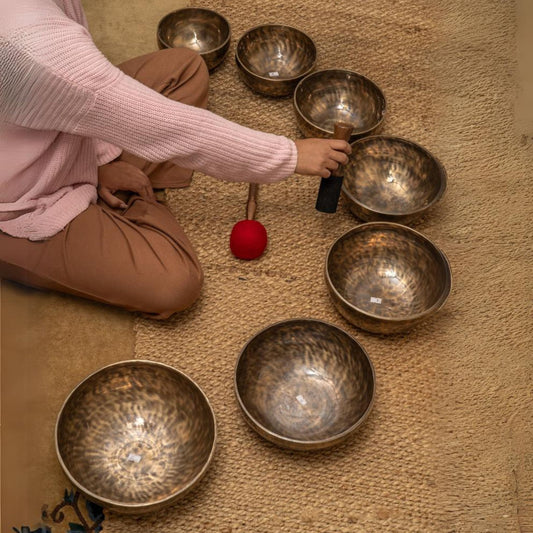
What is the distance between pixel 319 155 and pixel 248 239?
0.82 ft

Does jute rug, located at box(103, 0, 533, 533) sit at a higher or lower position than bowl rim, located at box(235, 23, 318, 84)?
lower

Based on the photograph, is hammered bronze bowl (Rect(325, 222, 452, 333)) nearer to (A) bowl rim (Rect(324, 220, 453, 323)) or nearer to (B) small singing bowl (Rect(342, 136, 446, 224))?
(A) bowl rim (Rect(324, 220, 453, 323))

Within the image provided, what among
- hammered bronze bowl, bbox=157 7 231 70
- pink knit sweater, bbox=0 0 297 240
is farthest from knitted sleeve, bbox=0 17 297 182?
hammered bronze bowl, bbox=157 7 231 70

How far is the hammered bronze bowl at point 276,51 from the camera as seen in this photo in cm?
210

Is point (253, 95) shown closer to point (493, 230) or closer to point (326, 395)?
point (493, 230)

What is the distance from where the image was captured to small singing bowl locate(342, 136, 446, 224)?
70.0 inches

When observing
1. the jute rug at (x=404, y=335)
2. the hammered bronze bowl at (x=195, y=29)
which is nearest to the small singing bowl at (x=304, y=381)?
the jute rug at (x=404, y=335)

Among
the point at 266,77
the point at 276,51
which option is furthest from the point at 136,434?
the point at 276,51

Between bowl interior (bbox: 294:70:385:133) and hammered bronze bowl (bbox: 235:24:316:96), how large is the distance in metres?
0.07

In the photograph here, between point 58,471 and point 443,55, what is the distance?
162 cm

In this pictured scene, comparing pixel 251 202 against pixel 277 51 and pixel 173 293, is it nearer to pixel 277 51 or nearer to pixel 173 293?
pixel 173 293

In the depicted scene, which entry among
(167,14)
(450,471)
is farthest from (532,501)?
(167,14)

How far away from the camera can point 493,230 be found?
1.75 meters

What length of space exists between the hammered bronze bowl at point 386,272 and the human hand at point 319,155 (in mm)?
185
